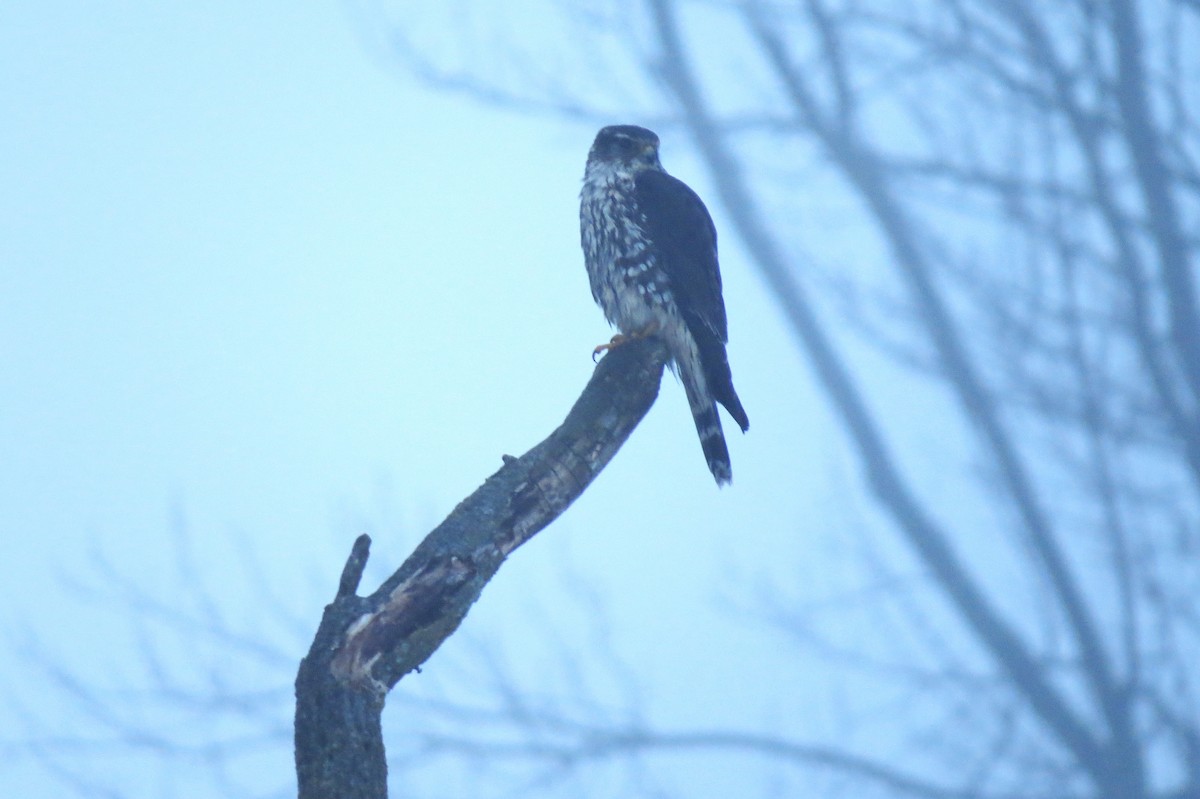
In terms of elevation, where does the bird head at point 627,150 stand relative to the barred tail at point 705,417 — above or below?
above

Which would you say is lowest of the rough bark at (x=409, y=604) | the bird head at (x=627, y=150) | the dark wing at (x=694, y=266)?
the rough bark at (x=409, y=604)

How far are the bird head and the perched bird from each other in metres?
0.08

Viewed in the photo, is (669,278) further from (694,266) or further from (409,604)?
(409,604)

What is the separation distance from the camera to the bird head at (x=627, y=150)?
320 centimetres

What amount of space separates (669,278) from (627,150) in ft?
1.62

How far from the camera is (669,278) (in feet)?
9.49

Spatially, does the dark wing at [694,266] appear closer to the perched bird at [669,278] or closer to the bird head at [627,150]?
the perched bird at [669,278]

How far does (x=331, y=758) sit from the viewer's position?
1633mm

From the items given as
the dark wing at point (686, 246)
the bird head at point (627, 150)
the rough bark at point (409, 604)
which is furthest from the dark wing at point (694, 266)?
the rough bark at point (409, 604)

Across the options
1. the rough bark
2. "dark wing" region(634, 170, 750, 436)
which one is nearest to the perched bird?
"dark wing" region(634, 170, 750, 436)

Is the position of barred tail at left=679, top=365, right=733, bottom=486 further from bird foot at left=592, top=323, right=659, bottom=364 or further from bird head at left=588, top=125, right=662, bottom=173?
bird head at left=588, top=125, right=662, bottom=173

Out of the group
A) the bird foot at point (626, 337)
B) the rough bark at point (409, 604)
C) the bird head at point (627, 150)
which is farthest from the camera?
the bird head at point (627, 150)

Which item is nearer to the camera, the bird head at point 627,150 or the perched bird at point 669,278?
the perched bird at point 669,278

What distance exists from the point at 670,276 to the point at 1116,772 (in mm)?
3756
